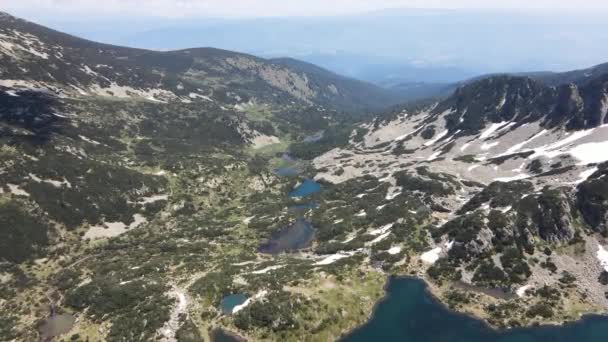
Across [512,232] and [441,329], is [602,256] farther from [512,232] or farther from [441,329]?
[441,329]

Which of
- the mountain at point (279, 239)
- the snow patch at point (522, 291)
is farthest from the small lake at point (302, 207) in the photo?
the snow patch at point (522, 291)

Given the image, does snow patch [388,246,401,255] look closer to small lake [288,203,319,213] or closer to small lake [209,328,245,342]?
small lake [209,328,245,342]

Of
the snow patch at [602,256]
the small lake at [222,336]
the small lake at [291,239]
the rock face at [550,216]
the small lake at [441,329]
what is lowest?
the small lake at [291,239]

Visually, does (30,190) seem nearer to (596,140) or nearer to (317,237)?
(317,237)

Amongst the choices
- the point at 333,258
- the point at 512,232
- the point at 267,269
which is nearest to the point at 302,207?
the point at 333,258

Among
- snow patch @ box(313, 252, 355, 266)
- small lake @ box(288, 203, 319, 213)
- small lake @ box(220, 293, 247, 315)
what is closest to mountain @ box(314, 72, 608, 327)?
snow patch @ box(313, 252, 355, 266)

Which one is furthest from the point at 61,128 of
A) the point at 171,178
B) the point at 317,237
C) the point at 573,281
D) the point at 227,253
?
the point at 573,281

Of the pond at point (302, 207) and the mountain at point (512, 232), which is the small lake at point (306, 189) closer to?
the pond at point (302, 207)
